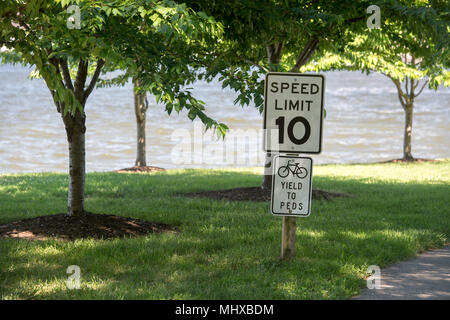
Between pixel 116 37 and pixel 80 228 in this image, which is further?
pixel 80 228

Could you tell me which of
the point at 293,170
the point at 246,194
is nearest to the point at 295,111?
A: the point at 293,170

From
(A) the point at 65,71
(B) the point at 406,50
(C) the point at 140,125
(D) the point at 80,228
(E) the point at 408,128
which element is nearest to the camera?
(D) the point at 80,228

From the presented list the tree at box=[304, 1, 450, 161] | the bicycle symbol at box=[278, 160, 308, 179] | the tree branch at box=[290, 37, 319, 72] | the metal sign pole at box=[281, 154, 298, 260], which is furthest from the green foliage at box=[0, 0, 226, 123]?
the tree branch at box=[290, 37, 319, 72]

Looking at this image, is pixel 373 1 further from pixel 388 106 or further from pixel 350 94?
pixel 350 94

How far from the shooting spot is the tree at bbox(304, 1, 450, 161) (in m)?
8.95

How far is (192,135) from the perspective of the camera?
37875 millimetres

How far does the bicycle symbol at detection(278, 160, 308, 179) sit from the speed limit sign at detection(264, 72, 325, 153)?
0.17 meters

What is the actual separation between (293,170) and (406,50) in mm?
7515

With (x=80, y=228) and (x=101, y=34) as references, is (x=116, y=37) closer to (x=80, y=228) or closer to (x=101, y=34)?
(x=101, y=34)

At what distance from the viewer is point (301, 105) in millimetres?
6547

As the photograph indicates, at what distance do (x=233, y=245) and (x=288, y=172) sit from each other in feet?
5.03

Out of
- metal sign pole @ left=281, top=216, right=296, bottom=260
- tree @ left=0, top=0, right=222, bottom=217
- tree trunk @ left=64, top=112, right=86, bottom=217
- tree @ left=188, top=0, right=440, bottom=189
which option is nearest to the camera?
tree @ left=0, top=0, right=222, bottom=217

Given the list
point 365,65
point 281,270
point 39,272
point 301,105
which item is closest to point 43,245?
point 39,272

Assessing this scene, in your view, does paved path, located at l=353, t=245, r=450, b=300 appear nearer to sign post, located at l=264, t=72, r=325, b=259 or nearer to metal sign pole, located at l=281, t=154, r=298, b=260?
metal sign pole, located at l=281, t=154, r=298, b=260
